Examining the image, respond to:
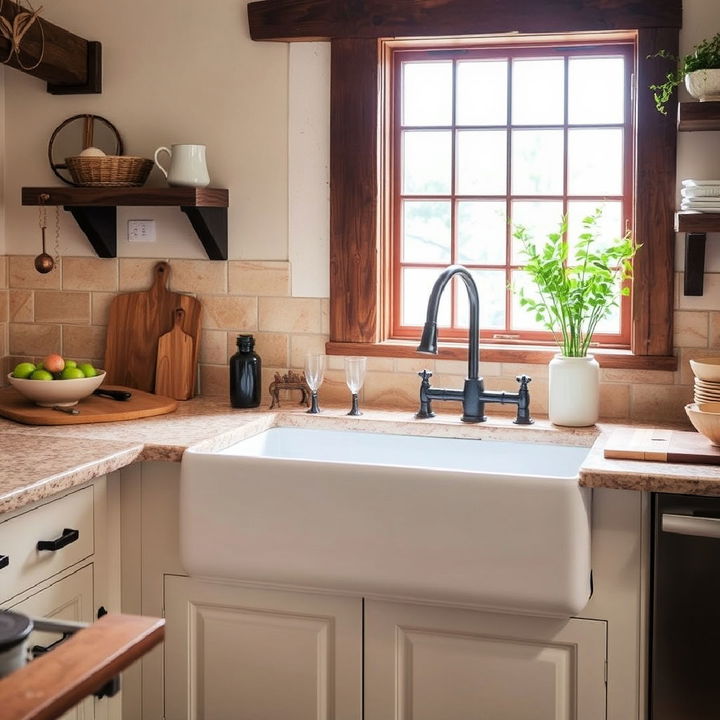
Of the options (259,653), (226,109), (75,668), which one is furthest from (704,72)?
(75,668)

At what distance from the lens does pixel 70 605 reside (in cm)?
247

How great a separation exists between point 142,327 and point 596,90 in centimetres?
161

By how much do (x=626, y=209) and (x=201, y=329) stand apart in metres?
1.38

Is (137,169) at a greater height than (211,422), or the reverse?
(137,169)

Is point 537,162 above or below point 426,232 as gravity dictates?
above

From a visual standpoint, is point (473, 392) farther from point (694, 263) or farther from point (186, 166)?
point (186, 166)

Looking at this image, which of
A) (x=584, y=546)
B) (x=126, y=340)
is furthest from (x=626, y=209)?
(x=126, y=340)

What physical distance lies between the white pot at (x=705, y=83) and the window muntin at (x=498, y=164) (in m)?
0.36

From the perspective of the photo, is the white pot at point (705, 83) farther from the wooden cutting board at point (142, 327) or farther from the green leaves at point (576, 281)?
the wooden cutting board at point (142, 327)

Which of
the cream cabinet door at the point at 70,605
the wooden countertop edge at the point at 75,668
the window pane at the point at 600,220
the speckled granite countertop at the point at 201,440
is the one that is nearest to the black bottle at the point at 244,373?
the speckled granite countertop at the point at 201,440

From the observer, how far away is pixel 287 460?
2451 millimetres

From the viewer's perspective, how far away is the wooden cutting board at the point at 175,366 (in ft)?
10.9

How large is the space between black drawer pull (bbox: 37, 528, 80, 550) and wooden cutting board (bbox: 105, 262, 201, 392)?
1.03 meters

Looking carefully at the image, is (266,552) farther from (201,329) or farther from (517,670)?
Answer: (201,329)
